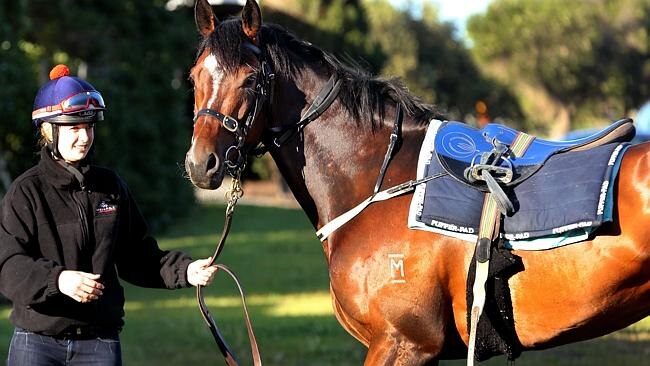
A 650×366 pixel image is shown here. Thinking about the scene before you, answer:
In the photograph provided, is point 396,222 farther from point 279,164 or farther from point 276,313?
point 276,313

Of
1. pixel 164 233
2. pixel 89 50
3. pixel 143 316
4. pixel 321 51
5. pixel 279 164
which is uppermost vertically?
pixel 321 51

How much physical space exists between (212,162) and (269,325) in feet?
21.5

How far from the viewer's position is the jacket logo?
454 centimetres

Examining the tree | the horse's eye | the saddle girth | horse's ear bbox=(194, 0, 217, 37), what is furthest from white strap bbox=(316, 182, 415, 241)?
the tree

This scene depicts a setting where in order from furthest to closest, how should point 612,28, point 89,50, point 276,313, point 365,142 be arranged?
point 612,28, point 89,50, point 276,313, point 365,142

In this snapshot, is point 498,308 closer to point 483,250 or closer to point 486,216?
point 483,250

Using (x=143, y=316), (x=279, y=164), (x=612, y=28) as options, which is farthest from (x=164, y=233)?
(x=612, y=28)

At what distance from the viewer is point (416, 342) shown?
4.57m

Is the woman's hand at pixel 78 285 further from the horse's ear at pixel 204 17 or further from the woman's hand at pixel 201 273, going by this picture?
the horse's ear at pixel 204 17

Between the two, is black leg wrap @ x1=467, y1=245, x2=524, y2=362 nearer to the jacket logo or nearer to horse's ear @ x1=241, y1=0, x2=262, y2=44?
horse's ear @ x1=241, y1=0, x2=262, y2=44

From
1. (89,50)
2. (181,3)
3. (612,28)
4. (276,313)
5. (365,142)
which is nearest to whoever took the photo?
(365,142)

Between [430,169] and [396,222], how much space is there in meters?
0.29

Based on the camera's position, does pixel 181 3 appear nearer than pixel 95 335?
No

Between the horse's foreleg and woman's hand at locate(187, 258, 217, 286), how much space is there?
2.74 ft
